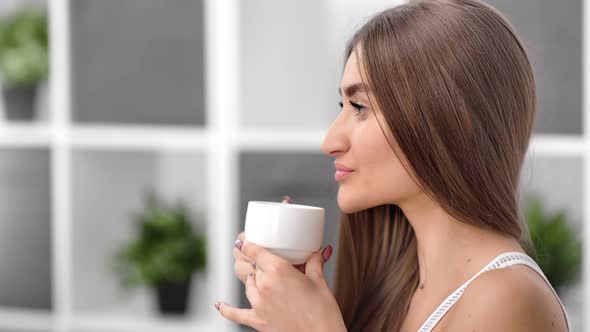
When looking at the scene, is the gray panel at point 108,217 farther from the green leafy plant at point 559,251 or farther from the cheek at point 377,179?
the cheek at point 377,179

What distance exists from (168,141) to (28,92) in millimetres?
686

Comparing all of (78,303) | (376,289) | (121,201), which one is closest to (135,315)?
(78,303)

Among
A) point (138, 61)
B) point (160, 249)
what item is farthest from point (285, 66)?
point (160, 249)

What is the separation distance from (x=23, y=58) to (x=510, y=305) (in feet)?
7.11

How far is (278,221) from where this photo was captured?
113 centimetres

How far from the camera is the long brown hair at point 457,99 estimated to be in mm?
1083

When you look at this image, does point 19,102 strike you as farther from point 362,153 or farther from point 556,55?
point 362,153

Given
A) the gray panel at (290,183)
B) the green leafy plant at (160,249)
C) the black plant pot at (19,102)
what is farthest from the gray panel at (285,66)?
the black plant pot at (19,102)

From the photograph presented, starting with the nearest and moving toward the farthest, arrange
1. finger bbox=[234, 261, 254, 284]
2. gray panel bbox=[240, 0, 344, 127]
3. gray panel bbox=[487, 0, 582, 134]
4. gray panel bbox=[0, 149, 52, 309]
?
finger bbox=[234, 261, 254, 284] → gray panel bbox=[487, 0, 582, 134] → gray panel bbox=[240, 0, 344, 127] → gray panel bbox=[0, 149, 52, 309]

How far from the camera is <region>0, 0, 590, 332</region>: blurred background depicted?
86.2 inches

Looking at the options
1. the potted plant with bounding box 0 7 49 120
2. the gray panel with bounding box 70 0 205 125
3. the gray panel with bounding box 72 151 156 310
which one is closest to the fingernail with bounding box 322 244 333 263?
the gray panel with bounding box 70 0 205 125

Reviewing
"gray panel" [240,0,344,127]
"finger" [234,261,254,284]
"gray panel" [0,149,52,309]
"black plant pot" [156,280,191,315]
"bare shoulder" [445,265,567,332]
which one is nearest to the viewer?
"bare shoulder" [445,265,567,332]

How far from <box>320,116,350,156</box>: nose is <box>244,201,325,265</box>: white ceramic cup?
10 cm

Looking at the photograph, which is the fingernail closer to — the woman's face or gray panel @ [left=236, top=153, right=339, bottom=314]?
the woman's face
